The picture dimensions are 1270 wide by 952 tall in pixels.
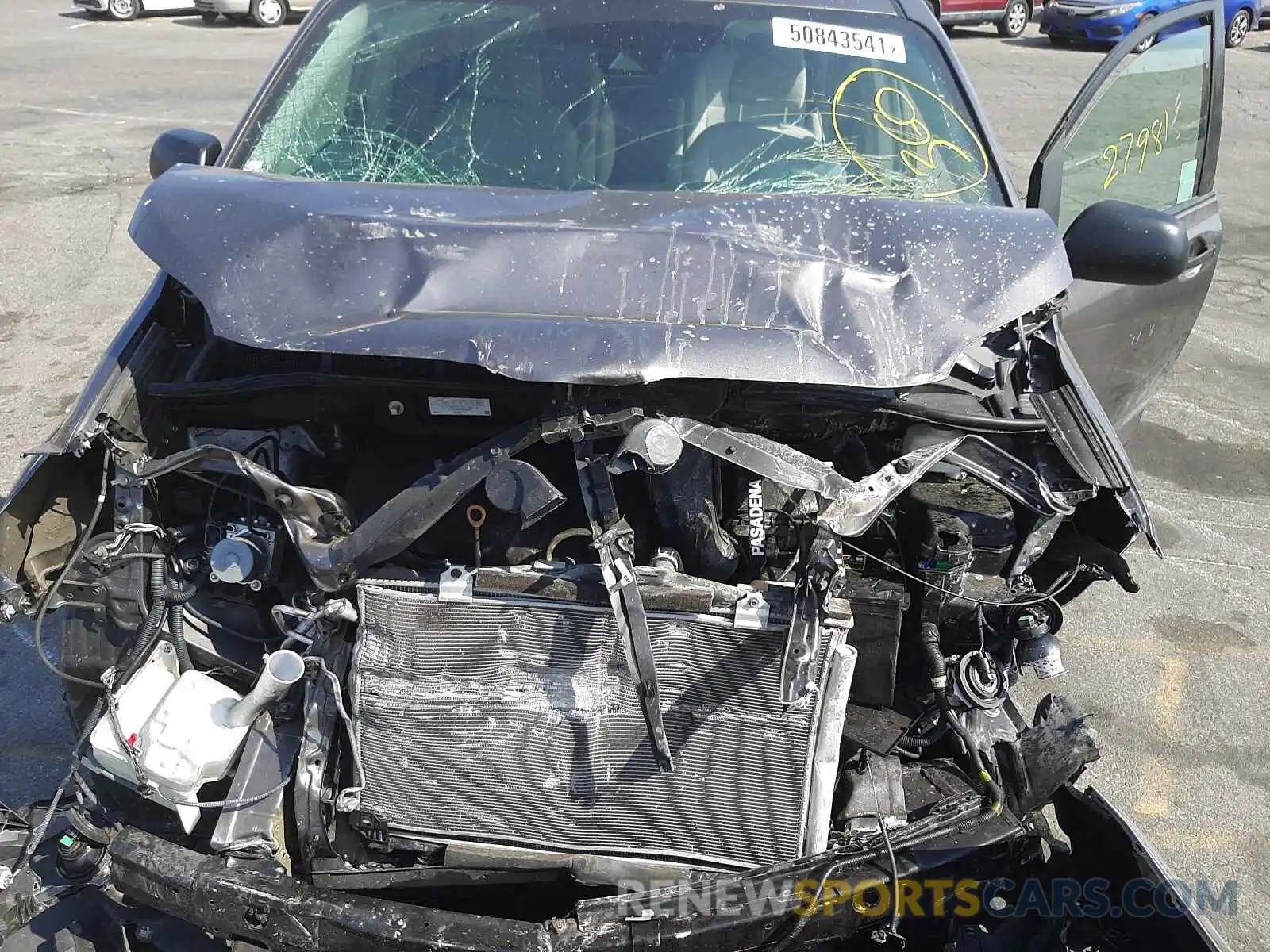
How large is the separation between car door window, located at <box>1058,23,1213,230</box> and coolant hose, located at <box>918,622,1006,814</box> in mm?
1726

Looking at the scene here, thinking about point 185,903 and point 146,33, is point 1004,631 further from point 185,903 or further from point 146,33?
point 146,33

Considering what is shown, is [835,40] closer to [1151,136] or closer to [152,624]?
[1151,136]

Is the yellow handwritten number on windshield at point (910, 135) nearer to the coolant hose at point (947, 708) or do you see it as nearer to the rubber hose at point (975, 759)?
the coolant hose at point (947, 708)

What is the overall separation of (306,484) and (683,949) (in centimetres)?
135

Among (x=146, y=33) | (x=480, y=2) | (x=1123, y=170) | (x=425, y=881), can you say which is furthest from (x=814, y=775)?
(x=146, y=33)

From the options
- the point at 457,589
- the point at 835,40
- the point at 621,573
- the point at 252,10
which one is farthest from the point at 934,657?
the point at 252,10

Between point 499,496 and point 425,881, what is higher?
point 499,496

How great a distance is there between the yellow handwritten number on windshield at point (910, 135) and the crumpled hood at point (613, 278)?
618mm

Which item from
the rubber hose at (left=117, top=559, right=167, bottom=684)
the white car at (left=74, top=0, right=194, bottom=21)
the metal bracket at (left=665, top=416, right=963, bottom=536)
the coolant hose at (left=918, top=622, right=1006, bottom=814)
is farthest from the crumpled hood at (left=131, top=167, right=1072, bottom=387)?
the white car at (left=74, top=0, right=194, bottom=21)

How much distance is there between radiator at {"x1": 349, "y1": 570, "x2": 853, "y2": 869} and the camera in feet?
6.73

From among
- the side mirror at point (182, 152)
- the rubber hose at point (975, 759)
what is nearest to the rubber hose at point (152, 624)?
the side mirror at point (182, 152)

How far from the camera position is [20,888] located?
2084mm

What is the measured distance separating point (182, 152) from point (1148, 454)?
4.31m

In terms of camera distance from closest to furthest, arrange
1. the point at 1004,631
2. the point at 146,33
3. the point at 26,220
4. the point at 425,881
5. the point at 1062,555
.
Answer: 1. the point at 425,881
2. the point at 1004,631
3. the point at 1062,555
4. the point at 26,220
5. the point at 146,33
